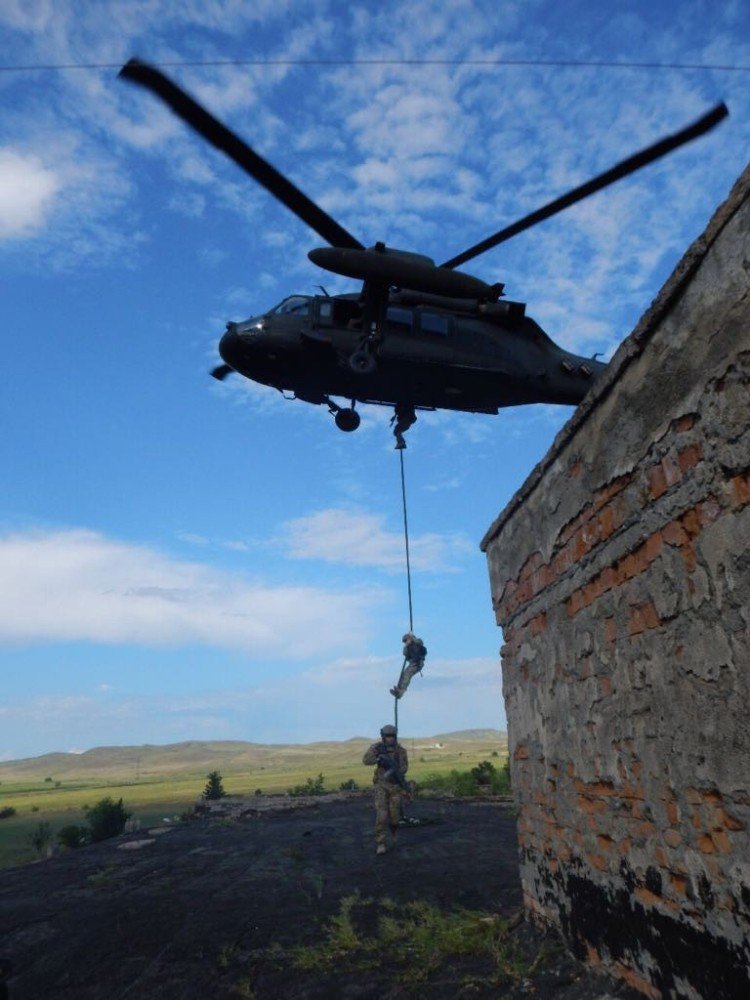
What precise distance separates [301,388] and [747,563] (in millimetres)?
9230

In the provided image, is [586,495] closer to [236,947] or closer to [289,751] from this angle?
[236,947]

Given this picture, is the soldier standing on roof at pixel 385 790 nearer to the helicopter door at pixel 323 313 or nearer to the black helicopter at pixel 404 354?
the black helicopter at pixel 404 354

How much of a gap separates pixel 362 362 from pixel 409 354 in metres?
0.78

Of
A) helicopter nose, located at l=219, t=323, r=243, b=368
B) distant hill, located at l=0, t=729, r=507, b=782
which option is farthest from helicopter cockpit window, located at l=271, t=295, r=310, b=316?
distant hill, located at l=0, t=729, r=507, b=782

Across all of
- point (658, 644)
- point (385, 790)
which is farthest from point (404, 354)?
point (658, 644)

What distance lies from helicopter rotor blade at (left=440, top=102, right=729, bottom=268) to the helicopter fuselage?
2.00 metres

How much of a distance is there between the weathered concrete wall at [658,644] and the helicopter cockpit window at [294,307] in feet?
24.2

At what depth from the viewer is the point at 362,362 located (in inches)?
383

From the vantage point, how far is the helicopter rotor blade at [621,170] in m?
6.69

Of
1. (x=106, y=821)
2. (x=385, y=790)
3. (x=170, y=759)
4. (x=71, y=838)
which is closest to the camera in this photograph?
(x=385, y=790)

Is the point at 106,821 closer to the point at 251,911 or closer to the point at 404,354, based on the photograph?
the point at 251,911

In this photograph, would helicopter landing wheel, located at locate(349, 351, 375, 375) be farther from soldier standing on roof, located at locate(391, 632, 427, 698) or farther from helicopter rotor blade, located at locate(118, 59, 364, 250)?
soldier standing on roof, located at locate(391, 632, 427, 698)

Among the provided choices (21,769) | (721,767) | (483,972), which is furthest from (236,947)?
(21,769)

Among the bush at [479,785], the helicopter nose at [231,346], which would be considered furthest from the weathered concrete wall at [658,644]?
the bush at [479,785]
